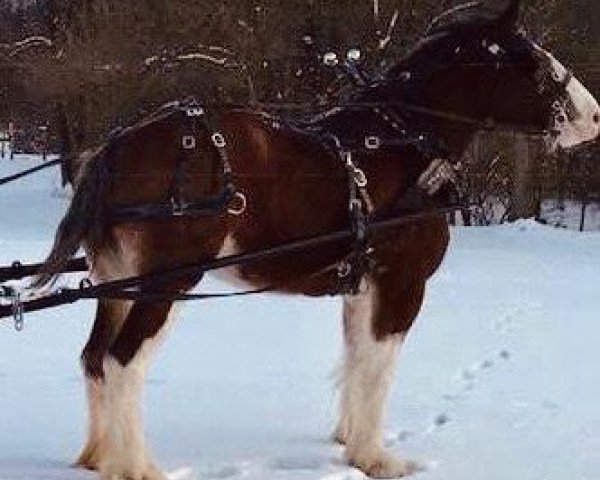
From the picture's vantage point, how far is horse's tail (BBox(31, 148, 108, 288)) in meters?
4.90

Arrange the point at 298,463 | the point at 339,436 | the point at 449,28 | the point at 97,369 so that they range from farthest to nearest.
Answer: the point at 339,436
the point at 449,28
the point at 298,463
the point at 97,369

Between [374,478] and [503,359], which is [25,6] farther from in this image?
[374,478]

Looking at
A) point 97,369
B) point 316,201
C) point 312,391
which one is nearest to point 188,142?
point 316,201

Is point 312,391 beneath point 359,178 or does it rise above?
beneath

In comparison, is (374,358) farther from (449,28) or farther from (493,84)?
(449,28)

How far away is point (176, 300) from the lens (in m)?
4.89

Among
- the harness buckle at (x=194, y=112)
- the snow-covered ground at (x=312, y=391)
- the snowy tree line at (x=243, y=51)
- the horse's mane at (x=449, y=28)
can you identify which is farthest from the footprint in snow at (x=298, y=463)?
the snowy tree line at (x=243, y=51)

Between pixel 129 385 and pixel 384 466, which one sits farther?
pixel 384 466

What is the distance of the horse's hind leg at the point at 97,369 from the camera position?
5.20 m

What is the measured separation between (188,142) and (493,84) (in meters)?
1.61

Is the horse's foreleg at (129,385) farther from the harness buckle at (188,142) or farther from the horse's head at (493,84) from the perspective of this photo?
the horse's head at (493,84)

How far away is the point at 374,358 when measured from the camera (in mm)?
5500

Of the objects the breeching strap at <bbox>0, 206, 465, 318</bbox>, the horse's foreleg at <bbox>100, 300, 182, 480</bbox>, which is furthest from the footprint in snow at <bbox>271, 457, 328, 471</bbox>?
the breeching strap at <bbox>0, 206, 465, 318</bbox>

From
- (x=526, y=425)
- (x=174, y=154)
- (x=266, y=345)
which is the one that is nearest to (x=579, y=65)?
(x=266, y=345)
